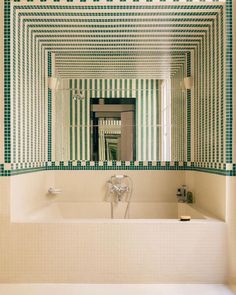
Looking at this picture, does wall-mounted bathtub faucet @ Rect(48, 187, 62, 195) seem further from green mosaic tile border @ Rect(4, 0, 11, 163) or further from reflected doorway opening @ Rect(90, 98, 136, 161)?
green mosaic tile border @ Rect(4, 0, 11, 163)

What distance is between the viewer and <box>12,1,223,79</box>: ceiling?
2.82m

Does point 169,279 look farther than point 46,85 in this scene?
No

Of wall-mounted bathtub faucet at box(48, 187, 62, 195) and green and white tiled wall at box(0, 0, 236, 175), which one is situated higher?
green and white tiled wall at box(0, 0, 236, 175)

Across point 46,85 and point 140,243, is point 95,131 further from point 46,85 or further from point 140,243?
point 140,243

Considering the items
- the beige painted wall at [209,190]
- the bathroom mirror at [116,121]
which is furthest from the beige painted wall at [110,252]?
the bathroom mirror at [116,121]

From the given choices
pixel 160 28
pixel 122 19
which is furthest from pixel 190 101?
pixel 122 19

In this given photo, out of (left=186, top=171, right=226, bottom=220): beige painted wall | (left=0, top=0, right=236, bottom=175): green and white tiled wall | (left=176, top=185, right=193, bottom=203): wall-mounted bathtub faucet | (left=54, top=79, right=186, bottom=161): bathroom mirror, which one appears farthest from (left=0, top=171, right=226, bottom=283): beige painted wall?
(left=54, top=79, right=186, bottom=161): bathroom mirror

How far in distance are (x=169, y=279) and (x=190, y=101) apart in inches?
75.2

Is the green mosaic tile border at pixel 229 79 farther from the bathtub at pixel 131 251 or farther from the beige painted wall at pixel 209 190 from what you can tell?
the bathtub at pixel 131 251

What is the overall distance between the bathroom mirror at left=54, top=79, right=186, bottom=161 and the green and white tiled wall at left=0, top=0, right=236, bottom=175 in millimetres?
65

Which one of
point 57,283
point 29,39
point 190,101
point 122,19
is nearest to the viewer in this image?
point 57,283

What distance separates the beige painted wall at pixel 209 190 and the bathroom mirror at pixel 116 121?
1.35 feet

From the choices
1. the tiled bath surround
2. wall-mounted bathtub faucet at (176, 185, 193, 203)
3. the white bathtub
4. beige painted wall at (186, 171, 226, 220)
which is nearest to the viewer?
the tiled bath surround

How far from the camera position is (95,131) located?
12.9 ft
